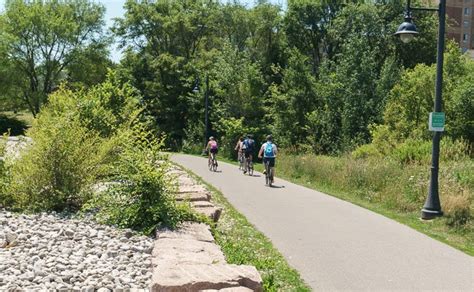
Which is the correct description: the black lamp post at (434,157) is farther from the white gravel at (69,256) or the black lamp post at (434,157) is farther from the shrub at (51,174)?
the shrub at (51,174)

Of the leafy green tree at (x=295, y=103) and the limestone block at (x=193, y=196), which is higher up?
the leafy green tree at (x=295, y=103)

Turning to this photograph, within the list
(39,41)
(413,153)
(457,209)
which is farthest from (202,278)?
(39,41)

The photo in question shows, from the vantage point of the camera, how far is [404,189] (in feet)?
47.0

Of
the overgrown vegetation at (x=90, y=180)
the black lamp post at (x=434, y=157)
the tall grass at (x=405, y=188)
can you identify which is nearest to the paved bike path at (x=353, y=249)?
the tall grass at (x=405, y=188)

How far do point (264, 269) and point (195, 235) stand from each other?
44.4 inches

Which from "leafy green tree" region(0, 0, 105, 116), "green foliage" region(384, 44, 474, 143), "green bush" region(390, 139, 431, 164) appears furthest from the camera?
"leafy green tree" region(0, 0, 105, 116)

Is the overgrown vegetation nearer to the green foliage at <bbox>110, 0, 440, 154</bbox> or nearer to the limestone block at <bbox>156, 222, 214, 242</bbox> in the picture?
the limestone block at <bbox>156, 222, 214, 242</bbox>

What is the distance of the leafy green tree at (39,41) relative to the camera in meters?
62.4

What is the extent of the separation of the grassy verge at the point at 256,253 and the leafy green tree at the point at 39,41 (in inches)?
2183

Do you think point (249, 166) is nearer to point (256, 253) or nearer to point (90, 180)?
point (90, 180)

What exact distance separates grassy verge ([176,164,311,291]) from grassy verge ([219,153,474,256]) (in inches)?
134

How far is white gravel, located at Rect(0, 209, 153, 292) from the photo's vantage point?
5.57 meters

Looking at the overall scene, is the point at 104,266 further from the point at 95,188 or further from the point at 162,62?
the point at 162,62

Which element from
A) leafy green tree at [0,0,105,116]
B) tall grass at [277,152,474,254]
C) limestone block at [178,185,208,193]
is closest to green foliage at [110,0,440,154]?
leafy green tree at [0,0,105,116]
